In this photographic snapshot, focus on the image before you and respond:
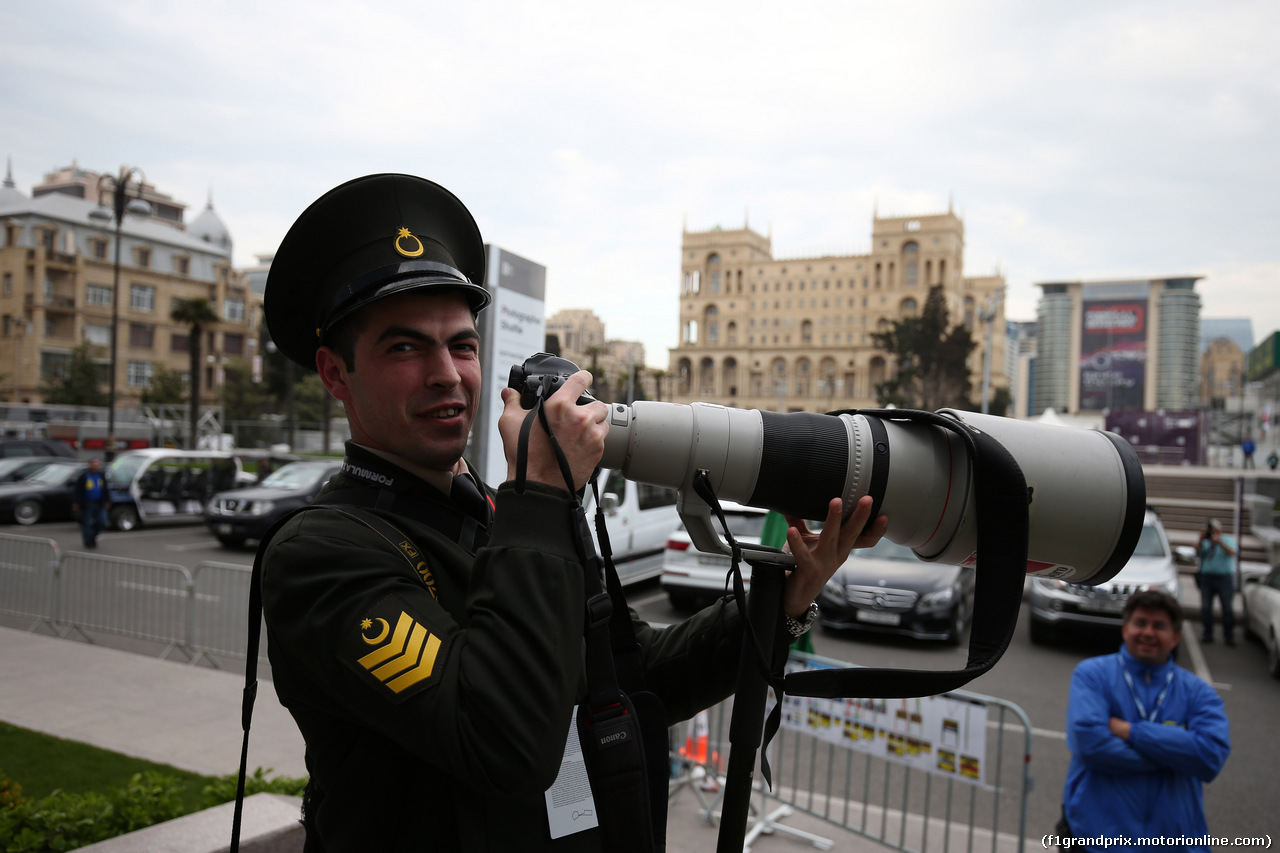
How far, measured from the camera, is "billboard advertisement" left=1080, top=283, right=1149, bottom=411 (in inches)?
3408

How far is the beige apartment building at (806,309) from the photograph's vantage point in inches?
4161

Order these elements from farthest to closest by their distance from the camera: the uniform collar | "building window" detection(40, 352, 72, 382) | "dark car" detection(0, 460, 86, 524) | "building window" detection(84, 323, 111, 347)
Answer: "building window" detection(84, 323, 111, 347) < "building window" detection(40, 352, 72, 382) < "dark car" detection(0, 460, 86, 524) < the uniform collar

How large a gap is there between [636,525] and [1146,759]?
8.80 meters

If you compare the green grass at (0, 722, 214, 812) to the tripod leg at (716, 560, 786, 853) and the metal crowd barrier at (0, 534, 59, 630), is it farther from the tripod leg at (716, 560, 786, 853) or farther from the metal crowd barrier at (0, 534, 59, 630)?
the metal crowd barrier at (0, 534, 59, 630)

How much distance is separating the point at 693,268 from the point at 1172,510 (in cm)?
9653

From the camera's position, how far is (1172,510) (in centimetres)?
2373

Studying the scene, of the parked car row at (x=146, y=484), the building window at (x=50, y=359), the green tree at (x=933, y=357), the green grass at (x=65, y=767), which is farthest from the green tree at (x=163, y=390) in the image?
the green grass at (x=65, y=767)

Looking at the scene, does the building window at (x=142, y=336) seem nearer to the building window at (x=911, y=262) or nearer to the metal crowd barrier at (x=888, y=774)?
the metal crowd barrier at (x=888, y=774)

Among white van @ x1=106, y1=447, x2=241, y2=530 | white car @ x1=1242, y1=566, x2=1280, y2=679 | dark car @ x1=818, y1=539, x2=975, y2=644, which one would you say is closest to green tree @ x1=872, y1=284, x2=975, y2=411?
A: white van @ x1=106, y1=447, x2=241, y2=530

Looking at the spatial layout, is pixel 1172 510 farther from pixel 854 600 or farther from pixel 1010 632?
pixel 1010 632

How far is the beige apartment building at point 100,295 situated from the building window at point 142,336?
7 centimetres

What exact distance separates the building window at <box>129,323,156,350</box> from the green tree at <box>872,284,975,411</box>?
4860 cm

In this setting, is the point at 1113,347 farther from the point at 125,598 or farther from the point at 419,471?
the point at 419,471

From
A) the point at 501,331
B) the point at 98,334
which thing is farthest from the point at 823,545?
the point at 98,334
